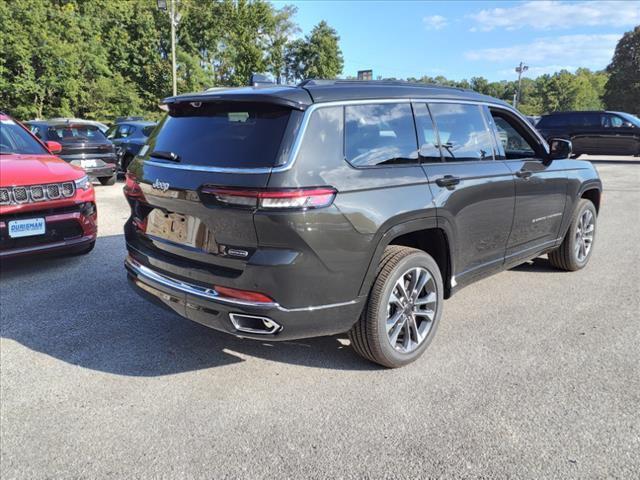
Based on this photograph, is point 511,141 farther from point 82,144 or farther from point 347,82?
point 82,144

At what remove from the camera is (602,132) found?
1898 centimetres

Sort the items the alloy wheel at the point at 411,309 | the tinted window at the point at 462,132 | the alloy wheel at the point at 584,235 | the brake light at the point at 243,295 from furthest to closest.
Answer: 1. the alloy wheel at the point at 584,235
2. the tinted window at the point at 462,132
3. the alloy wheel at the point at 411,309
4. the brake light at the point at 243,295

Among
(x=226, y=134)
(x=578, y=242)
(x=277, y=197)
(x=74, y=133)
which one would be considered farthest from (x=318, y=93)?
(x=74, y=133)

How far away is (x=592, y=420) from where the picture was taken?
8.76 feet

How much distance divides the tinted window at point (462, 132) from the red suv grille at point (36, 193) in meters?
3.90

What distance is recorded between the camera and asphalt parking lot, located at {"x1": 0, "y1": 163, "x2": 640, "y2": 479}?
2.36 metres

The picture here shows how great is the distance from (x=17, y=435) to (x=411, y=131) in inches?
116

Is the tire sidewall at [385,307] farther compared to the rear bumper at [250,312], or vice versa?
the tire sidewall at [385,307]

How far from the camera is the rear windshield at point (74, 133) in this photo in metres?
10.8

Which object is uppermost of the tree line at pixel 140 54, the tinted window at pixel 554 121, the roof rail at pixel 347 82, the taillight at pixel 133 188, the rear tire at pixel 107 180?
the tree line at pixel 140 54

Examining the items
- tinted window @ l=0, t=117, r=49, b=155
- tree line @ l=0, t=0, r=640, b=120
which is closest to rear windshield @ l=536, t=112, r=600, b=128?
tree line @ l=0, t=0, r=640, b=120

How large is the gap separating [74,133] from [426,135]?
10.0m

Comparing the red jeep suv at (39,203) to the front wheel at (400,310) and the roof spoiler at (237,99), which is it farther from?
the front wheel at (400,310)

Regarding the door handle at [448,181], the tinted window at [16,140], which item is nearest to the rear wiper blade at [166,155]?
the door handle at [448,181]
